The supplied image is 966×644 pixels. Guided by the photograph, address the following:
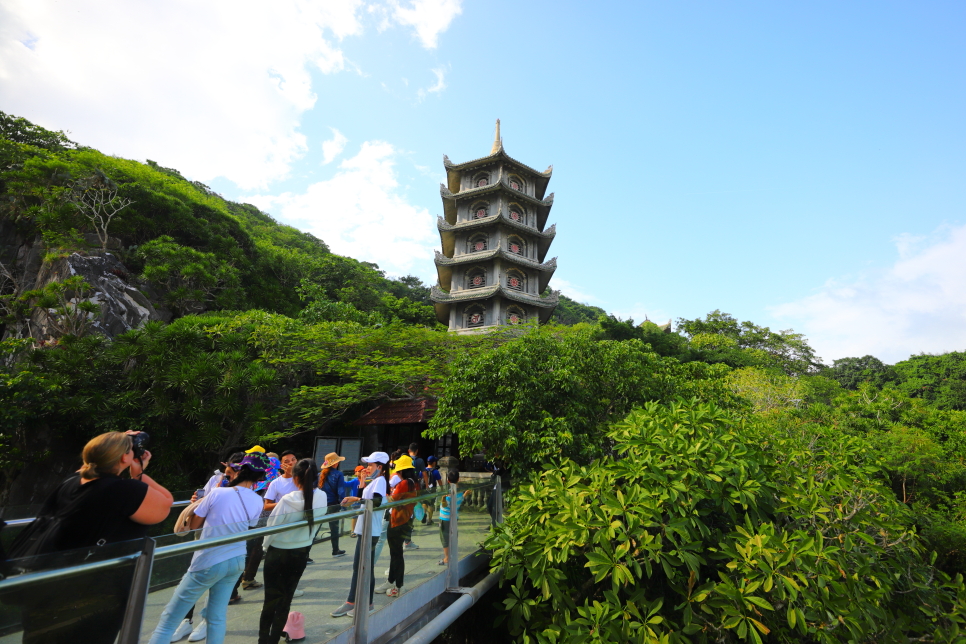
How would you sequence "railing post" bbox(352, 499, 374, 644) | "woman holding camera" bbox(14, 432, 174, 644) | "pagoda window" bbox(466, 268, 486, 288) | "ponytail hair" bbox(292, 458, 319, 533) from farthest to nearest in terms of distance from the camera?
1. "pagoda window" bbox(466, 268, 486, 288)
2. "ponytail hair" bbox(292, 458, 319, 533)
3. "railing post" bbox(352, 499, 374, 644)
4. "woman holding camera" bbox(14, 432, 174, 644)

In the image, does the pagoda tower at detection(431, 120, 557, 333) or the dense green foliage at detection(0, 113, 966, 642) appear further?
the pagoda tower at detection(431, 120, 557, 333)

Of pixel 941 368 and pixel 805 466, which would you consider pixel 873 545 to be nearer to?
pixel 805 466

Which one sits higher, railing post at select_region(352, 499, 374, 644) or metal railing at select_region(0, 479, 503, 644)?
metal railing at select_region(0, 479, 503, 644)

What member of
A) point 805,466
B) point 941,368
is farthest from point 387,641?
point 941,368

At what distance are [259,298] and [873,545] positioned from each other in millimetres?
24957

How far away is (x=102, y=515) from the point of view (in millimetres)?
2318

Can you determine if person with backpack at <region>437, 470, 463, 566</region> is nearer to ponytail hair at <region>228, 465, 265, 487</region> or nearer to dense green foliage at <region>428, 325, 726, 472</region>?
dense green foliage at <region>428, 325, 726, 472</region>

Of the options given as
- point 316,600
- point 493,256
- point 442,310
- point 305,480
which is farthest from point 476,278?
point 316,600

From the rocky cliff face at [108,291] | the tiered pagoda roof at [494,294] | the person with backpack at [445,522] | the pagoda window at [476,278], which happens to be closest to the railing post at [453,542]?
the person with backpack at [445,522]

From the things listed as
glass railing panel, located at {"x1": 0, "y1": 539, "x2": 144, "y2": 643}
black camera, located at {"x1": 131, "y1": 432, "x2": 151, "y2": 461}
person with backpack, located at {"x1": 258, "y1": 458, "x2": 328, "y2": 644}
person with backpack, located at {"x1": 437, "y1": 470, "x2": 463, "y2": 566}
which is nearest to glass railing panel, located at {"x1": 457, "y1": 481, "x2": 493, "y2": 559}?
person with backpack, located at {"x1": 437, "y1": 470, "x2": 463, "y2": 566}

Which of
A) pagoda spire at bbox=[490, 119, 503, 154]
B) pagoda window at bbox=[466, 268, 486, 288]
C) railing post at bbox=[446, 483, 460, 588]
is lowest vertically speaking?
railing post at bbox=[446, 483, 460, 588]

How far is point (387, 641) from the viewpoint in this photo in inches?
153

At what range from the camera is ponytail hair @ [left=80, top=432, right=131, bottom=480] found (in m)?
2.36

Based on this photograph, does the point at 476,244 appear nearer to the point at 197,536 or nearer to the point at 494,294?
the point at 494,294
